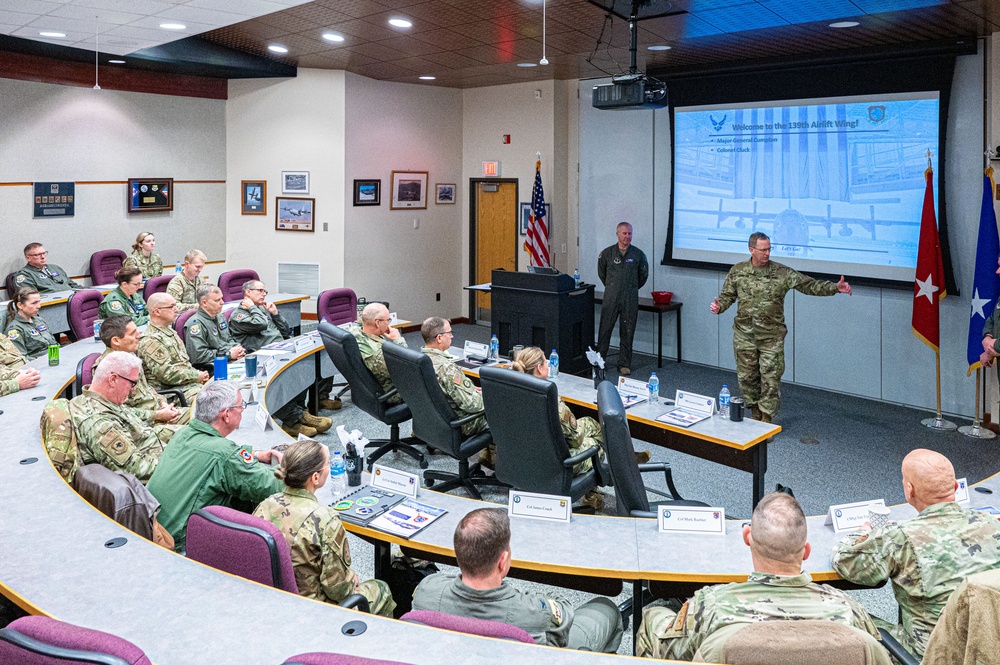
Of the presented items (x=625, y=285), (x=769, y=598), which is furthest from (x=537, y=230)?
(x=769, y=598)

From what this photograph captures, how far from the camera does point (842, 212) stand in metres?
7.87

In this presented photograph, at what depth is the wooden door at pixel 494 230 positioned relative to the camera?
11.0 meters

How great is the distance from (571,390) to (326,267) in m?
5.60

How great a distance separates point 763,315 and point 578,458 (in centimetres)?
306

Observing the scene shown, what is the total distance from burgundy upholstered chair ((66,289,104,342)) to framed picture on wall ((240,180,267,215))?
3.46 meters

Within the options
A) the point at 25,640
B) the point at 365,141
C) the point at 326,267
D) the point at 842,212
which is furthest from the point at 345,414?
the point at 25,640

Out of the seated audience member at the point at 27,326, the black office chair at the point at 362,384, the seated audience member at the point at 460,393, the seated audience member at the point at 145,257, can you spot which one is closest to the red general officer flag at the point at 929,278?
the seated audience member at the point at 460,393

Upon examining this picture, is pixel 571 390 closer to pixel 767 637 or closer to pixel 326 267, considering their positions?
pixel 767 637

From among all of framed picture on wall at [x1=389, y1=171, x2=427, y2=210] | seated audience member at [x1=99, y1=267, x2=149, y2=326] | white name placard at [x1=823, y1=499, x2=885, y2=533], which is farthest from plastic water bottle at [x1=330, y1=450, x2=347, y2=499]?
framed picture on wall at [x1=389, y1=171, x2=427, y2=210]

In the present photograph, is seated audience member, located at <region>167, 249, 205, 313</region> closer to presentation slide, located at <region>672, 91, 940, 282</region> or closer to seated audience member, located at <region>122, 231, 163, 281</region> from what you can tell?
seated audience member, located at <region>122, 231, 163, 281</region>

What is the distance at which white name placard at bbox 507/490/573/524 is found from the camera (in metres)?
3.20

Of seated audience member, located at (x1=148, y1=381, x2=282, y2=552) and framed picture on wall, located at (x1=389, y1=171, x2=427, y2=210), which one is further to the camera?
framed picture on wall, located at (x1=389, y1=171, x2=427, y2=210)

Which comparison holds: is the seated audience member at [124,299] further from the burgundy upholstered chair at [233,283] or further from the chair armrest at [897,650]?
the chair armrest at [897,650]

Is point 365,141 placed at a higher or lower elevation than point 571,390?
higher
